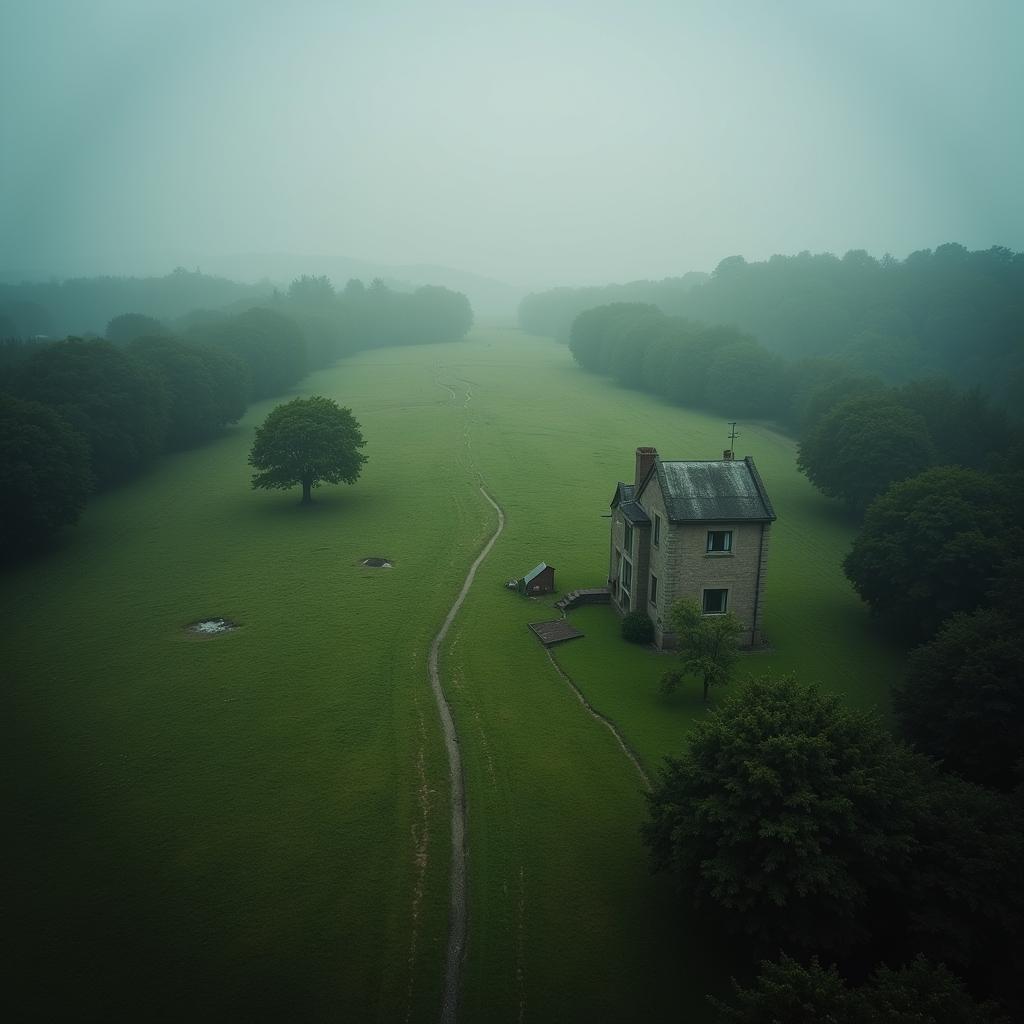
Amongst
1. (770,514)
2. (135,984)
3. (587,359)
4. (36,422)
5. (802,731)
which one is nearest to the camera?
(135,984)

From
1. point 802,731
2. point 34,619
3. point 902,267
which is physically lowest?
point 34,619

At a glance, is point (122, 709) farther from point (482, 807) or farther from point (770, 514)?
point (770, 514)

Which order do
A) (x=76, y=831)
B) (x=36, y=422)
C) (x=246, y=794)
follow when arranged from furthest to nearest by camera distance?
(x=36, y=422) → (x=246, y=794) → (x=76, y=831)

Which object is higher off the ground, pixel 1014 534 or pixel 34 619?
pixel 1014 534

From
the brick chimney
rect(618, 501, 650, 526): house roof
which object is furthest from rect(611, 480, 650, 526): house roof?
the brick chimney

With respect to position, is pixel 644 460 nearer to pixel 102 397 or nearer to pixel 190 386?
pixel 102 397

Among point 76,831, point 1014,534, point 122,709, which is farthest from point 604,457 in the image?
point 76,831

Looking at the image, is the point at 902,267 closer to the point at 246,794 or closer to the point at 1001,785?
the point at 1001,785

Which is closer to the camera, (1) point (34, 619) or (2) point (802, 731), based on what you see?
(2) point (802, 731)

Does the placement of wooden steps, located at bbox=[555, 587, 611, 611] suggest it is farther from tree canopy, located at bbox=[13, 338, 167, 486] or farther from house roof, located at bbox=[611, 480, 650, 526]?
tree canopy, located at bbox=[13, 338, 167, 486]
